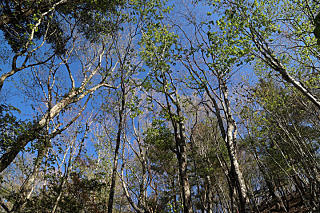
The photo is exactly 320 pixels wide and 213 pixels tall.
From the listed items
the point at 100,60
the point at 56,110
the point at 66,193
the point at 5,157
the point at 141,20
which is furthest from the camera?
the point at 100,60

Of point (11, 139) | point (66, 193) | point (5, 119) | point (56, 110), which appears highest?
point (56, 110)

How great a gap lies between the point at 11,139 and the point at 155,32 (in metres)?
7.03

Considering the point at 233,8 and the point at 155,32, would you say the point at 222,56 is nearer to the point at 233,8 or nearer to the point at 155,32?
the point at 233,8

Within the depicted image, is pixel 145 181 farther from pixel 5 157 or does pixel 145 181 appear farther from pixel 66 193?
pixel 5 157

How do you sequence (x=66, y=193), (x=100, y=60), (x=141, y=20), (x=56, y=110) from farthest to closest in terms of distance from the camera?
(x=100, y=60) → (x=141, y=20) → (x=56, y=110) → (x=66, y=193)

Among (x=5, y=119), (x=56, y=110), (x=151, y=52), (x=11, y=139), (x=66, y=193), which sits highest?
(x=151, y=52)

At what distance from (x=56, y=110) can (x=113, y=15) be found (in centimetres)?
542

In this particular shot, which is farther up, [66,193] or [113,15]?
[113,15]

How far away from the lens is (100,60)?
1166 centimetres

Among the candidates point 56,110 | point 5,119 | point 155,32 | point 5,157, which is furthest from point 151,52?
point 5,157

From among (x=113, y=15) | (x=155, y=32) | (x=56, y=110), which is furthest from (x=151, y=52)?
(x=56, y=110)

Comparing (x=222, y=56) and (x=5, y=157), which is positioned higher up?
(x=222, y=56)

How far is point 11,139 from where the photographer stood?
19.1 feet

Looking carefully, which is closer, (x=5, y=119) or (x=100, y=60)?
(x=5, y=119)
